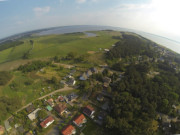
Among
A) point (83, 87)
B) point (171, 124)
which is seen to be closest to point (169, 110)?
point (171, 124)

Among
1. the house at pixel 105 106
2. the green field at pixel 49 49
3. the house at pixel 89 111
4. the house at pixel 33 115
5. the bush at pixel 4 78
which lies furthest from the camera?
the green field at pixel 49 49

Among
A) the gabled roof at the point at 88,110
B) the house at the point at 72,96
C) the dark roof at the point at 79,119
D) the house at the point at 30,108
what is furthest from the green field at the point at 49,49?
the dark roof at the point at 79,119

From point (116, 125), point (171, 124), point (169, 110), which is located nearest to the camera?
point (116, 125)

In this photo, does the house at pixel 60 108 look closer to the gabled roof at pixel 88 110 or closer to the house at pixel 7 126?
the gabled roof at pixel 88 110

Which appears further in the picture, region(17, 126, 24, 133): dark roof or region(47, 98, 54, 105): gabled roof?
region(47, 98, 54, 105): gabled roof

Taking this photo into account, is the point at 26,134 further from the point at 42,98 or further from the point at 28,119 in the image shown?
the point at 42,98

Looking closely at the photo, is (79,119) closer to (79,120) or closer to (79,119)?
(79,119)

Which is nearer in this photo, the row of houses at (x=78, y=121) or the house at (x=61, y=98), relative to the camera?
the row of houses at (x=78, y=121)

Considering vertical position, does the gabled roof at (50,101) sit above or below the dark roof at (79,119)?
above

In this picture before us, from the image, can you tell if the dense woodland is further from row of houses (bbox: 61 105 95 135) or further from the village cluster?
row of houses (bbox: 61 105 95 135)

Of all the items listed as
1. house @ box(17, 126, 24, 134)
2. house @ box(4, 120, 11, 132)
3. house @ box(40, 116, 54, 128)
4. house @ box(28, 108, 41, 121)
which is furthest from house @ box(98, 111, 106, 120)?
house @ box(4, 120, 11, 132)

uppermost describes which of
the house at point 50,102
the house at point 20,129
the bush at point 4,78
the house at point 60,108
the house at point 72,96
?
the bush at point 4,78
